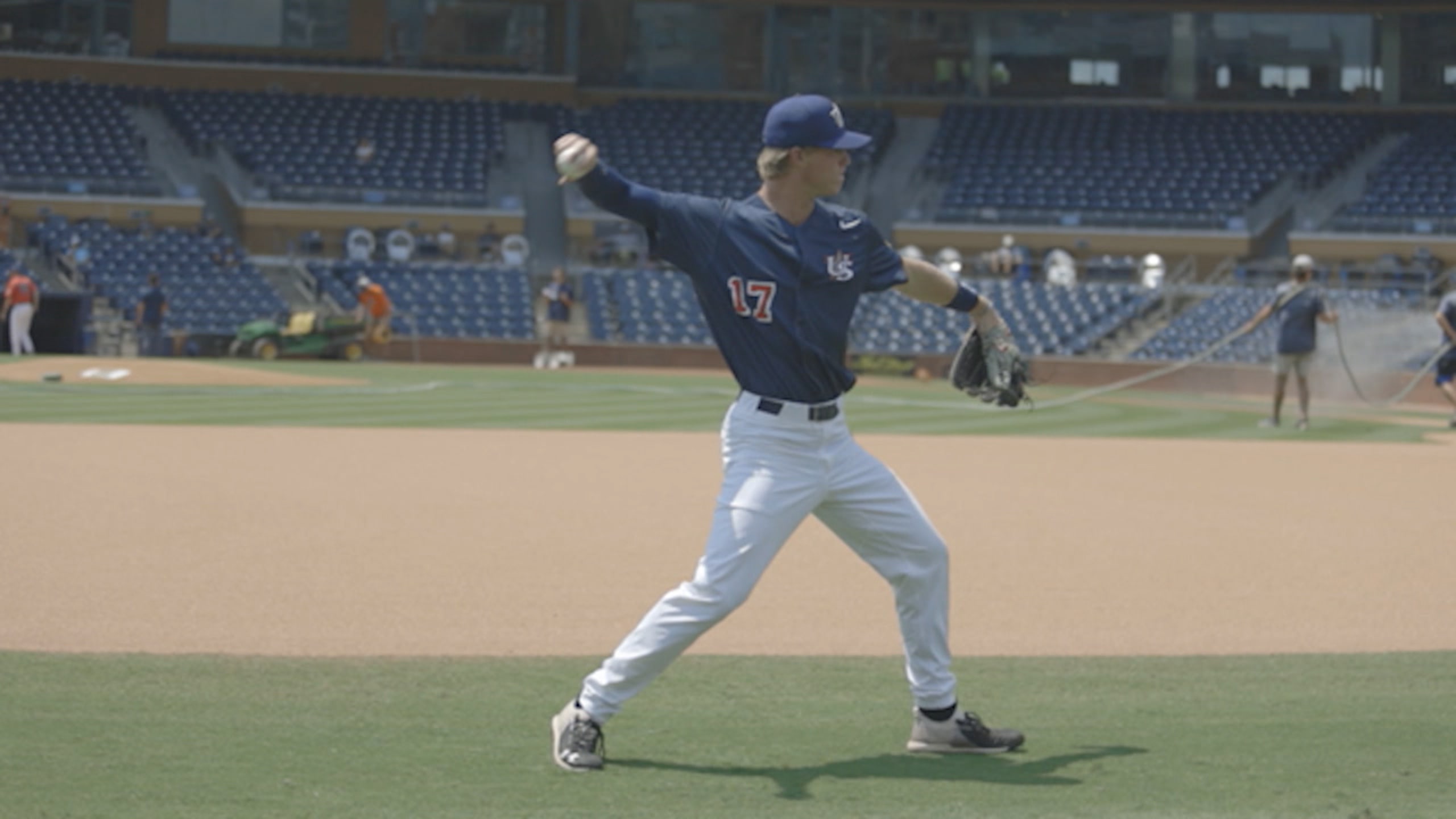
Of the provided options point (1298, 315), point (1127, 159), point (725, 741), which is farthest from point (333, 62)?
point (725, 741)

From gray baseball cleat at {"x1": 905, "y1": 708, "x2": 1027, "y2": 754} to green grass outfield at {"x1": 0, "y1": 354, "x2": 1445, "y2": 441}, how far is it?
12926 mm

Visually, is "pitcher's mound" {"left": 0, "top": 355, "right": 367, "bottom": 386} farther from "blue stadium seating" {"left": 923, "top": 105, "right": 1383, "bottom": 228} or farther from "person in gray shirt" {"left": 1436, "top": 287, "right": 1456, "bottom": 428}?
"blue stadium seating" {"left": 923, "top": 105, "right": 1383, "bottom": 228}

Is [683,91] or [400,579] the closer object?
[400,579]

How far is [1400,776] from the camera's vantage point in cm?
517

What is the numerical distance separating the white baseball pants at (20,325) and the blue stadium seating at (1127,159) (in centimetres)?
2078

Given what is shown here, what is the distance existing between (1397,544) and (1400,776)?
6.02 metres

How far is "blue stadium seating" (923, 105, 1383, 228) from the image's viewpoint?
41.3 meters

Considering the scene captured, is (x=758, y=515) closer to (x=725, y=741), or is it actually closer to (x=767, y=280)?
(x=767, y=280)

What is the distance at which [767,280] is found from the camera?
5.35 metres

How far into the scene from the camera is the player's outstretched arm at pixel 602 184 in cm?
491

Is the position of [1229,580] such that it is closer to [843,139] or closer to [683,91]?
[843,139]

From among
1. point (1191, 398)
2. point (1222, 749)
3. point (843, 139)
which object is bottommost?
point (1191, 398)

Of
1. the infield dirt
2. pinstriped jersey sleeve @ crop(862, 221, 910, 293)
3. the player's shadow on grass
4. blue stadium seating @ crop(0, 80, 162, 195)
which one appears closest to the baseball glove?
pinstriped jersey sleeve @ crop(862, 221, 910, 293)

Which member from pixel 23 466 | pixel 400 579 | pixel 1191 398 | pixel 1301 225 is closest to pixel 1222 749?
pixel 400 579
